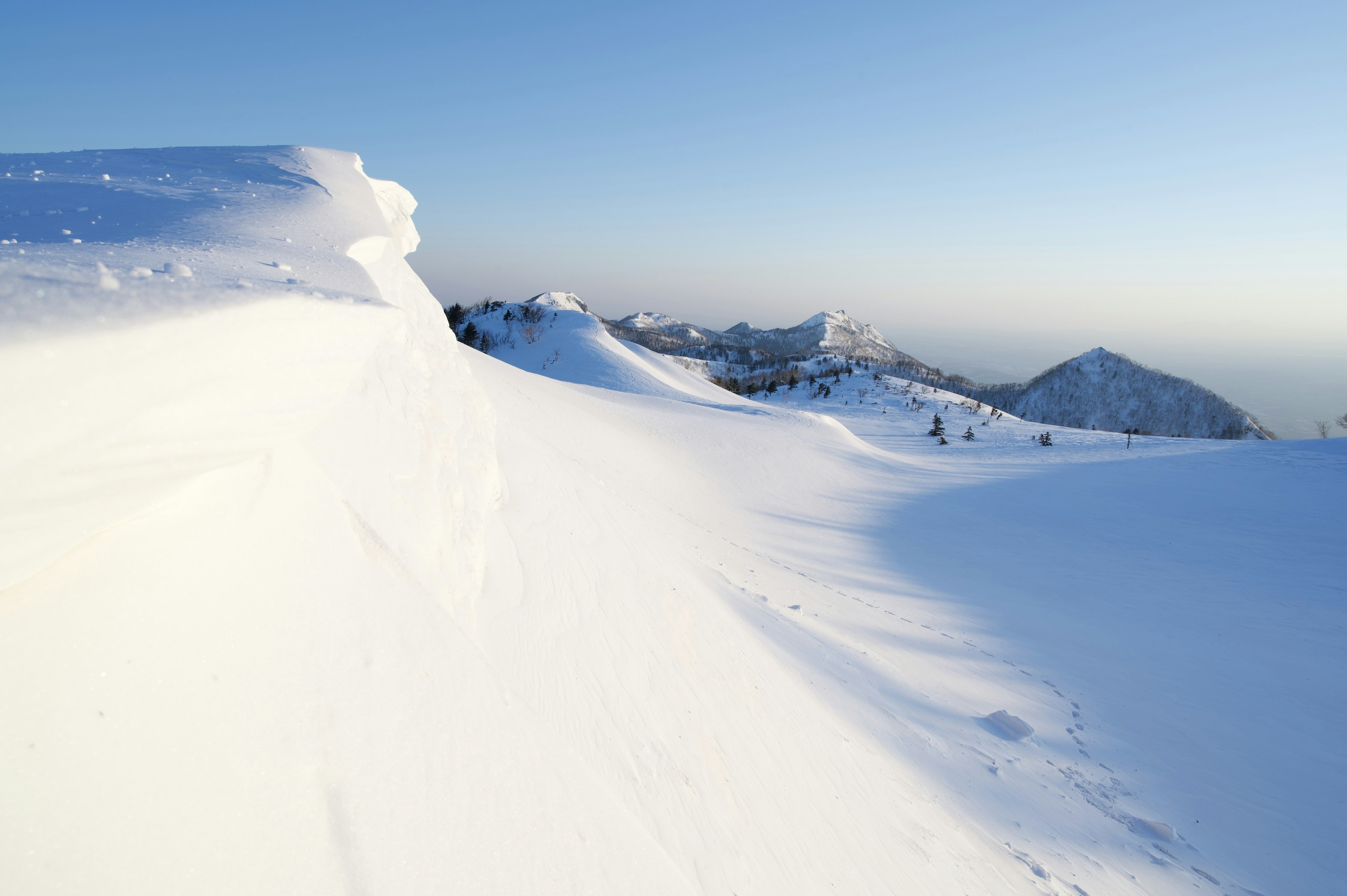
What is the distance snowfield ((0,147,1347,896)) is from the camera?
1072mm

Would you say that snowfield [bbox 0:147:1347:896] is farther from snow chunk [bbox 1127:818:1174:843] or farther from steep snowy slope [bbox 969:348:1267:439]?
steep snowy slope [bbox 969:348:1267:439]

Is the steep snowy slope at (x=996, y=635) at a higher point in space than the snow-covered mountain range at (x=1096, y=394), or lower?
lower

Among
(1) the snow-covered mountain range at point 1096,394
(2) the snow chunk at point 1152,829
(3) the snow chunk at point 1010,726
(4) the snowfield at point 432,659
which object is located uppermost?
(1) the snow-covered mountain range at point 1096,394

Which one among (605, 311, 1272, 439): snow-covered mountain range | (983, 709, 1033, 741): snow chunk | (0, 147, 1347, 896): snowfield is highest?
(605, 311, 1272, 439): snow-covered mountain range

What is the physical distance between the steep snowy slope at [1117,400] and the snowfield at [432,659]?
52719 millimetres

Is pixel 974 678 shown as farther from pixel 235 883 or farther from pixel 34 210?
pixel 34 210

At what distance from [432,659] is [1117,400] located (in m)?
74.4

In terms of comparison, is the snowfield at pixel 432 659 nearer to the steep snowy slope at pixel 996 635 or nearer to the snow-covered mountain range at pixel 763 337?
the steep snowy slope at pixel 996 635

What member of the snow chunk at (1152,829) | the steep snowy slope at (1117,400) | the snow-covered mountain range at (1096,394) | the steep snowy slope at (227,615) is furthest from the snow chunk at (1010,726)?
the steep snowy slope at (1117,400)

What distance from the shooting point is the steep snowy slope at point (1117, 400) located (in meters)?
50.7

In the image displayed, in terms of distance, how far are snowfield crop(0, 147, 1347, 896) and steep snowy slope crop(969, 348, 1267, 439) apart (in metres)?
52.7

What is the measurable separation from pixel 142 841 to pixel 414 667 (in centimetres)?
87

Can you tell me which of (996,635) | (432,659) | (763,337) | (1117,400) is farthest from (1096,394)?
(763,337)

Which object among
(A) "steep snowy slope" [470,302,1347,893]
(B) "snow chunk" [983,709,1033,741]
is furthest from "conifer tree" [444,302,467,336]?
(B) "snow chunk" [983,709,1033,741]
